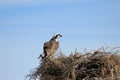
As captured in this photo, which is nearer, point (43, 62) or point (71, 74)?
point (71, 74)

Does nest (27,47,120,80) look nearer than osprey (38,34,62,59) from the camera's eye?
Yes

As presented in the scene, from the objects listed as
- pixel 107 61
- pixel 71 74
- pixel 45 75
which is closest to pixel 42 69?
pixel 45 75

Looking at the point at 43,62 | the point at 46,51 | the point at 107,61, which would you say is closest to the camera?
the point at 107,61

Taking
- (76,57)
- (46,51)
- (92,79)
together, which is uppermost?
(46,51)

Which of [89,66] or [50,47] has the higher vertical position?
[50,47]

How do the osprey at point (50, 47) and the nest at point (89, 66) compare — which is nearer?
the nest at point (89, 66)

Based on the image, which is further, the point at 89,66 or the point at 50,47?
the point at 50,47

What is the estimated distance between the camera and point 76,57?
39.3ft

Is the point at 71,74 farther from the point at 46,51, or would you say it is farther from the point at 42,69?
the point at 46,51

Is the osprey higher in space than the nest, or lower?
higher

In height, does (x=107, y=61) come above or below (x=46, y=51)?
below

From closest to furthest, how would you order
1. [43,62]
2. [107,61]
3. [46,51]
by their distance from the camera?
1. [107,61]
2. [43,62]
3. [46,51]

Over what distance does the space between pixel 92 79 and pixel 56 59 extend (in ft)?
4.61

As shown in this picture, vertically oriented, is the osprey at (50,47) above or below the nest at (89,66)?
above
